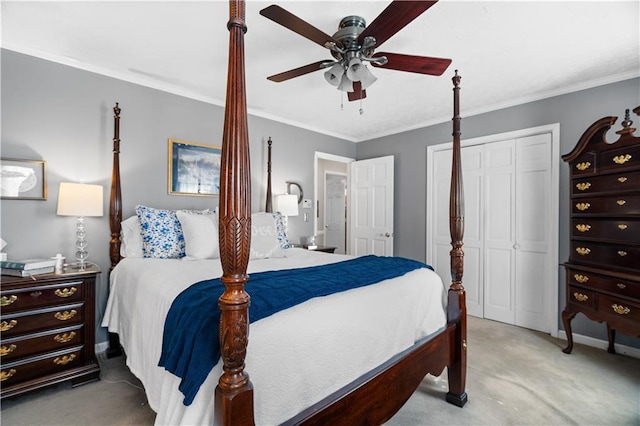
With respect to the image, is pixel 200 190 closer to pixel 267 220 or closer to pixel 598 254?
pixel 267 220

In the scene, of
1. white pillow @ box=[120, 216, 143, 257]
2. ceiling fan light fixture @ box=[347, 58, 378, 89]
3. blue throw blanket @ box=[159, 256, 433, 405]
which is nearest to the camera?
blue throw blanket @ box=[159, 256, 433, 405]

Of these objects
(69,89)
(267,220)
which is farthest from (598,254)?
(69,89)

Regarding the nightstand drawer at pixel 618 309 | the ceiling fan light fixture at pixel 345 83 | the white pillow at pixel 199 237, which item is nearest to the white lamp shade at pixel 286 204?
the white pillow at pixel 199 237

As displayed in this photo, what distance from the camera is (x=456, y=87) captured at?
197cm

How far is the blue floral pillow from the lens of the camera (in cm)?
239

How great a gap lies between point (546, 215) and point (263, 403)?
3341 mm

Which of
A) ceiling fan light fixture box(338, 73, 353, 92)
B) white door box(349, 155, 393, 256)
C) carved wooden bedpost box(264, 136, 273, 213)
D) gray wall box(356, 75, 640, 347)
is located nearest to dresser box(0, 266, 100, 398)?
carved wooden bedpost box(264, 136, 273, 213)

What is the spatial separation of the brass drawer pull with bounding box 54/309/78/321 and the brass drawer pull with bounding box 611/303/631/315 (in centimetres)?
385

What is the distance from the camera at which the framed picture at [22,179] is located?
224 cm

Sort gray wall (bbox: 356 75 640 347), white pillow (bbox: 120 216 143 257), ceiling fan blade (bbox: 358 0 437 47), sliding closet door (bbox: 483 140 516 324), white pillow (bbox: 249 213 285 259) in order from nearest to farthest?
ceiling fan blade (bbox: 358 0 437 47)
white pillow (bbox: 120 216 143 257)
white pillow (bbox: 249 213 285 259)
gray wall (bbox: 356 75 640 347)
sliding closet door (bbox: 483 140 516 324)

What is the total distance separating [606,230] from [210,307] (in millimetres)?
2913

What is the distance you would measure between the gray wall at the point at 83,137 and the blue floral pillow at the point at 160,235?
511mm

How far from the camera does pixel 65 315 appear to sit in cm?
205

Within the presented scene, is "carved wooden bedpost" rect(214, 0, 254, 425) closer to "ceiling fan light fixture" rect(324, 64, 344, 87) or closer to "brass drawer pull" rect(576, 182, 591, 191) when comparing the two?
"ceiling fan light fixture" rect(324, 64, 344, 87)
